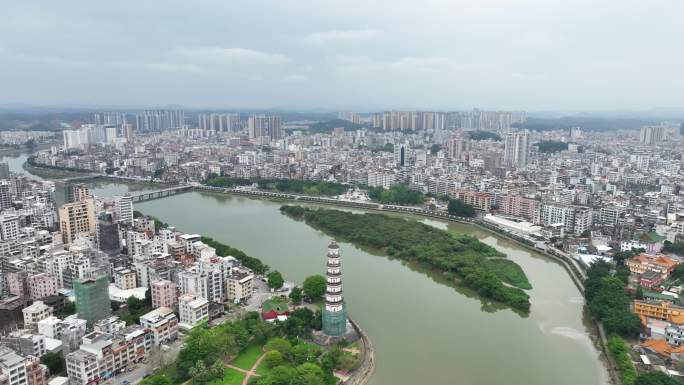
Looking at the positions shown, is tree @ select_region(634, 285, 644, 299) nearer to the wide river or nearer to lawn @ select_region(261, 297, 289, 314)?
the wide river

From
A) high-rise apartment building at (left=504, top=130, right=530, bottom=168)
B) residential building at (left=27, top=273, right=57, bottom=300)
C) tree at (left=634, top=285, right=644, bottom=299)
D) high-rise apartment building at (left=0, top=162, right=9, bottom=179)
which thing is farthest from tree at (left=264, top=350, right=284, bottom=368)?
high-rise apartment building at (left=504, top=130, right=530, bottom=168)

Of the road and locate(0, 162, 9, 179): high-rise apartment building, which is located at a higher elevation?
locate(0, 162, 9, 179): high-rise apartment building

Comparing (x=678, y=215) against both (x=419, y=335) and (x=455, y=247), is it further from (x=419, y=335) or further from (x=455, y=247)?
(x=419, y=335)

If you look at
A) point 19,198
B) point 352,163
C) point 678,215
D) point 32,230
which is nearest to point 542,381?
point 678,215

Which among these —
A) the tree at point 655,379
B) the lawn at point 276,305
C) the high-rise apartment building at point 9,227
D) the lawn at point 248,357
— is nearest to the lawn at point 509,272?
the tree at point 655,379

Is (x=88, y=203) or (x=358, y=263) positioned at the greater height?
(x=88, y=203)

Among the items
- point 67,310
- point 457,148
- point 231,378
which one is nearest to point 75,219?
point 67,310

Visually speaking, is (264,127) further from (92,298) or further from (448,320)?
(448,320)

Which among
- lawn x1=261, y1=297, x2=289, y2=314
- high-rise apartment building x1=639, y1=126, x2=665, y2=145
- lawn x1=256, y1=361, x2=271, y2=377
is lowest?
lawn x1=256, y1=361, x2=271, y2=377
